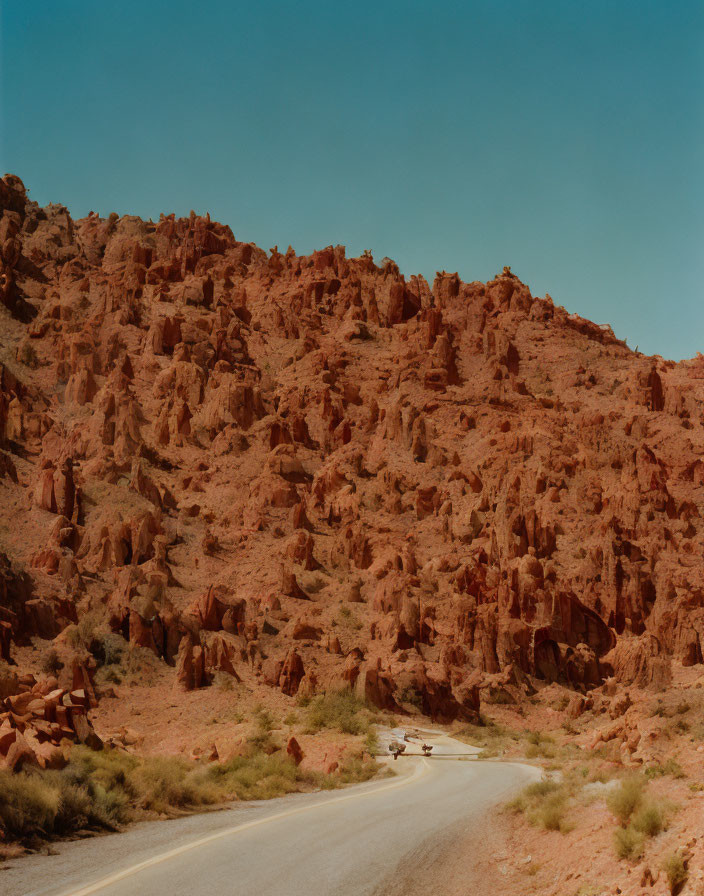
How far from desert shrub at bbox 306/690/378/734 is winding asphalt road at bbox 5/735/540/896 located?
13.6m

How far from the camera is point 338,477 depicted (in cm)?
5772

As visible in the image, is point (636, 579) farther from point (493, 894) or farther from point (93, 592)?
point (493, 894)

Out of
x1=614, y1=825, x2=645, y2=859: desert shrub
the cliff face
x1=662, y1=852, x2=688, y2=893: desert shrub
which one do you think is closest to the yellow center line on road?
x1=614, y1=825, x2=645, y2=859: desert shrub

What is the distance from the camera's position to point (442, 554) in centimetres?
5175

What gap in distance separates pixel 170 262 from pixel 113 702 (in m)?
55.9

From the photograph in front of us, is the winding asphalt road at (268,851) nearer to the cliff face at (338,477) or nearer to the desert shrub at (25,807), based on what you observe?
the desert shrub at (25,807)

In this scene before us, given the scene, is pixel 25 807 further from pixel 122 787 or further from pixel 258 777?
pixel 258 777

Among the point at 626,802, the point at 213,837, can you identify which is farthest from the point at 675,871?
the point at 213,837

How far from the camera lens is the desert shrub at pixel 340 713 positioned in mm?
32031

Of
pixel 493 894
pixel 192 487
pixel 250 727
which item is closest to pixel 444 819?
pixel 493 894

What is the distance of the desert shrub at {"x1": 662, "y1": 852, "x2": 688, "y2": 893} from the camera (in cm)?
787

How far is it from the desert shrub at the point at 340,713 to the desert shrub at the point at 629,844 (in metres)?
22.5

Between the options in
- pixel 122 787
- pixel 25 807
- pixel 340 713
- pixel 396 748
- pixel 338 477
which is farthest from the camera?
pixel 338 477

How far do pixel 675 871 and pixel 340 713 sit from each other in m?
27.0
